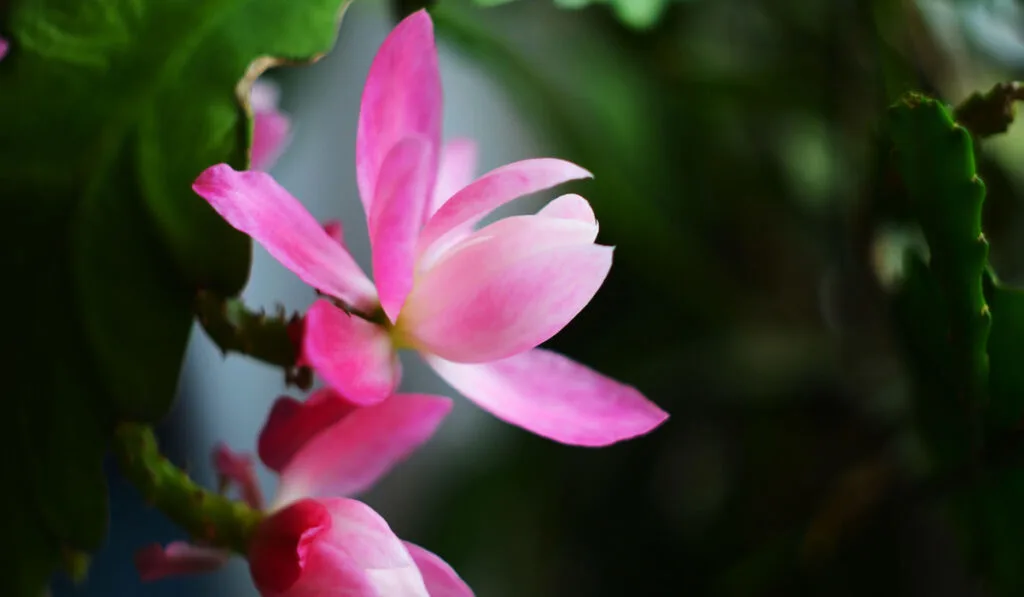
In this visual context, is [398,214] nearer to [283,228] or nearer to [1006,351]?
[283,228]

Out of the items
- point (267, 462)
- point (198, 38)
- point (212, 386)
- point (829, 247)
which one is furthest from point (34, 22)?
point (829, 247)

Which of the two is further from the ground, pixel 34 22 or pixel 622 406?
pixel 34 22

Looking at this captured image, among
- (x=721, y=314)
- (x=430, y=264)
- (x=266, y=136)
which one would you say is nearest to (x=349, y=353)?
(x=430, y=264)

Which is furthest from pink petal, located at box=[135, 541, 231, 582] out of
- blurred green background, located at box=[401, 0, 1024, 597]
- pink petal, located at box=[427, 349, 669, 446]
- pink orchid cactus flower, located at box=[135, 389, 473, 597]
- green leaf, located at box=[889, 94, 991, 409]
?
blurred green background, located at box=[401, 0, 1024, 597]

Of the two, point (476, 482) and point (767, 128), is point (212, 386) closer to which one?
point (476, 482)

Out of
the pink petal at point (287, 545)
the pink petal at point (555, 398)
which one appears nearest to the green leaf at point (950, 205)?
the pink petal at point (555, 398)

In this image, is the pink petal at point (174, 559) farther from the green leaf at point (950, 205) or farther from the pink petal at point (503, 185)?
the green leaf at point (950, 205)
